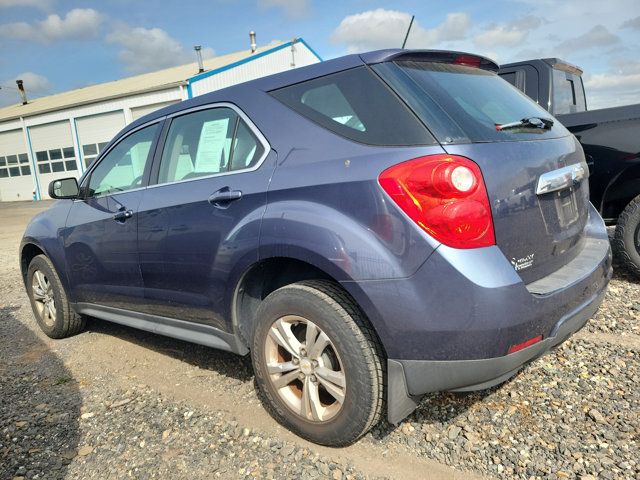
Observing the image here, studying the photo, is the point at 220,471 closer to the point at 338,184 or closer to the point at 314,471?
the point at 314,471

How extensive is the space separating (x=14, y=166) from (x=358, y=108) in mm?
30838

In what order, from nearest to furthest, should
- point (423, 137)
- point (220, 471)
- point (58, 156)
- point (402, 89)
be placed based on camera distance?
1. point (423, 137)
2. point (402, 89)
3. point (220, 471)
4. point (58, 156)

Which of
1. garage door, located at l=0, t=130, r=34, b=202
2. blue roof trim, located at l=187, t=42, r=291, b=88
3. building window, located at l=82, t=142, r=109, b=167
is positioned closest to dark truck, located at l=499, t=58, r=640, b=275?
blue roof trim, located at l=187, t=42, r=291, b=88

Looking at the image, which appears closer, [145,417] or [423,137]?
[423,137]

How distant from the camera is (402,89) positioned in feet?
7.06

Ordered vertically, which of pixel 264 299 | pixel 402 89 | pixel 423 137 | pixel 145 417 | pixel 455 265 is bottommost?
pixel 145 417

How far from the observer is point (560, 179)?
91.9 inches

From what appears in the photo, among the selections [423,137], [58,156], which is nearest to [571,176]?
[423,137]

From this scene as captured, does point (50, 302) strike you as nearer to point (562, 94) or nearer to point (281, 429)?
point (281, 429)

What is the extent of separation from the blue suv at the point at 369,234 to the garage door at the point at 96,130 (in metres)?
21.0

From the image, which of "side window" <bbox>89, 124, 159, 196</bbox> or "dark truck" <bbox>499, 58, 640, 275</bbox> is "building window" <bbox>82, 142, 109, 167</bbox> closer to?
"side window" <bbox>89, 124, 159, 196</bbox>

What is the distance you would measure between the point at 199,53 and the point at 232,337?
2147 centimetres

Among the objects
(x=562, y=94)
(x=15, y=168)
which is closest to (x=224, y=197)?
(x=562, y=94)

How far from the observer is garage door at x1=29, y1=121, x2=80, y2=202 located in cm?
2419
